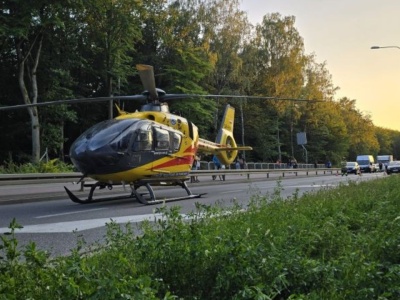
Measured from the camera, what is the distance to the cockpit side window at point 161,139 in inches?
548

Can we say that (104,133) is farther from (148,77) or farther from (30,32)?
(30,32)

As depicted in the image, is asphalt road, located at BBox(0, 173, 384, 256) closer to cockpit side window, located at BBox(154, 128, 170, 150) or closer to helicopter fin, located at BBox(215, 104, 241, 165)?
cockpit side window, located at BBox(154, 128, 170, 150)

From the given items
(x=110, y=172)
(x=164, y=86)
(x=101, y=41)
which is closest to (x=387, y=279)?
(x=110, y=172)

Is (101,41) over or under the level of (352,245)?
over

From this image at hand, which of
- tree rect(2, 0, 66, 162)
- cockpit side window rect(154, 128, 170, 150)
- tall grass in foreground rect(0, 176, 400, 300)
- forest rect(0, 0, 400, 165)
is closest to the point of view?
tall grass in foreground rect(0, 176, 400, 300)

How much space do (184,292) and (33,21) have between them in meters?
29.2

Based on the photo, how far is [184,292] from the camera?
382 cm

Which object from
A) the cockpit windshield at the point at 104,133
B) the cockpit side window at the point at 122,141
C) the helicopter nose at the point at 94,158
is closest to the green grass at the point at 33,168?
the cockpit windshield at the point at 104,133

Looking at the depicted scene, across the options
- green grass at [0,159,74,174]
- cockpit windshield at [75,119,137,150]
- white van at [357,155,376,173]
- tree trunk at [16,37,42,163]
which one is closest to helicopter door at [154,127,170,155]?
cockpit windshield at [75,119,137,150]

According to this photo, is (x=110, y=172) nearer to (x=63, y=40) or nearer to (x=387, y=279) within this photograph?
(x=387, y=279)

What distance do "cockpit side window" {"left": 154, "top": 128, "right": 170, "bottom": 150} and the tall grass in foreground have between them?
8401 millimetres

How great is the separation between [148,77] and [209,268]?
9.78m

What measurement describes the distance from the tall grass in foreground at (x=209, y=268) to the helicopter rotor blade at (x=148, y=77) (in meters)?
7.66

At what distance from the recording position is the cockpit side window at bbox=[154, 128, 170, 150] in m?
13.9
